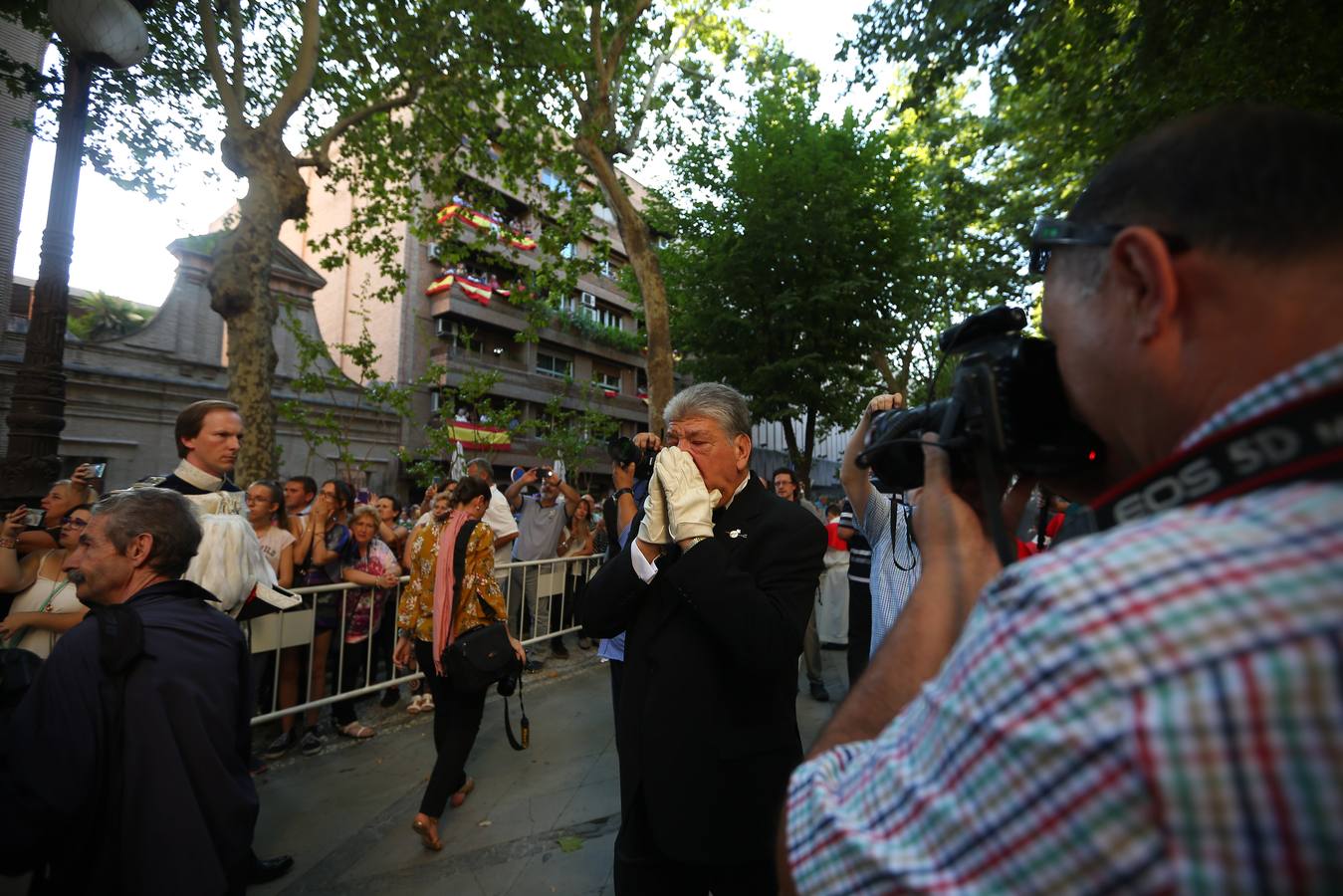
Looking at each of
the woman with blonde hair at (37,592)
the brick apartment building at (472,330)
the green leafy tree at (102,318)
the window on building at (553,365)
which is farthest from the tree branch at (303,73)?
the window on building at (553,365)

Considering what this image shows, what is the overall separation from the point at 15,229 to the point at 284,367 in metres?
5.93

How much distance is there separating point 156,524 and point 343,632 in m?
3.27

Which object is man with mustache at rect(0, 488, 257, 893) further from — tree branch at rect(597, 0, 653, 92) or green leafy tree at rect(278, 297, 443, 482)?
green leafy tree at rect(278, 297, 443, 482)

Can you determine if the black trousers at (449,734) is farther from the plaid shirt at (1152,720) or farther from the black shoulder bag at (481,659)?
the plaid shirt at (1152,720)

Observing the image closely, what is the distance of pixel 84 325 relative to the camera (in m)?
15.6

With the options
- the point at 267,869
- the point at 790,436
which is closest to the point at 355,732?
the point at 267,869

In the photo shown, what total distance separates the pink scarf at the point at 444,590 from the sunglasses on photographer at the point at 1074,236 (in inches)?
145

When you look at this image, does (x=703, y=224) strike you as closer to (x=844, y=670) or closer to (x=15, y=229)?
(x=844, y=670)

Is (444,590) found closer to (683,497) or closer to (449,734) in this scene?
(449,734)

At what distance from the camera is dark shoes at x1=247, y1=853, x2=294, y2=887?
3.19 m

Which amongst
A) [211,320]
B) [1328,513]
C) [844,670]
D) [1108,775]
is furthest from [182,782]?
[211,320]

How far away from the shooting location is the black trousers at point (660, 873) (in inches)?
75.4

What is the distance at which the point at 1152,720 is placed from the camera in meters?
0.46

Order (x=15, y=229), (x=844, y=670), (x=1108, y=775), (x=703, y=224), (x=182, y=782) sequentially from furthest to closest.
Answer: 1. (x=703, y=224)
2. (x=15, y=229)
3. (x=844, y=670)
4. (x=182, y=782)
5. (x=1108, y=775)
